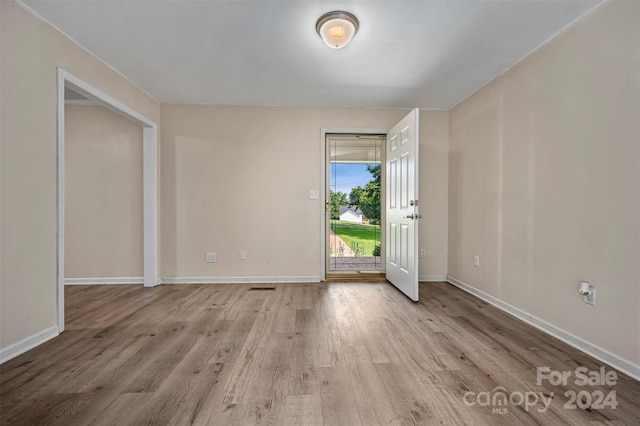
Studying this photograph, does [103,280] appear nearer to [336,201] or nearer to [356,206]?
[336,201]

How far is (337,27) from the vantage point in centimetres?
201

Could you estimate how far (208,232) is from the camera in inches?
146

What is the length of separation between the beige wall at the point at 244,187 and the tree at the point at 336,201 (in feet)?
1.56

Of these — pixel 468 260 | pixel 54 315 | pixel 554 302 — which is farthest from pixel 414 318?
pixel 54 315

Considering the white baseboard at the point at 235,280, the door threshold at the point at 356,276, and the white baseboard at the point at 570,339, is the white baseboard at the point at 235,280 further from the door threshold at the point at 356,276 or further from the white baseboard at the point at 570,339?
the white baseboard at the point at 570,339

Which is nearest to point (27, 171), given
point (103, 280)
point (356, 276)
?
point (103, 280)

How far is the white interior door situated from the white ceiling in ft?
1.86

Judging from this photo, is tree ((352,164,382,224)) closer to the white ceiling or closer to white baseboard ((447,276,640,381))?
the white ceiling

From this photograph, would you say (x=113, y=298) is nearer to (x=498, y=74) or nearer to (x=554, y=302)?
(x=554, y=302)

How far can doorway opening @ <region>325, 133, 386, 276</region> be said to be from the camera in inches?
164

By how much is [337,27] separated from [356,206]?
107 inches

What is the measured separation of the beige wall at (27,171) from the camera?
181 centimetres

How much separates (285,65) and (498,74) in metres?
2.22

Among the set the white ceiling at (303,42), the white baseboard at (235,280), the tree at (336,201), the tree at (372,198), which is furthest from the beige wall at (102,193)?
the tree at (372,198)
